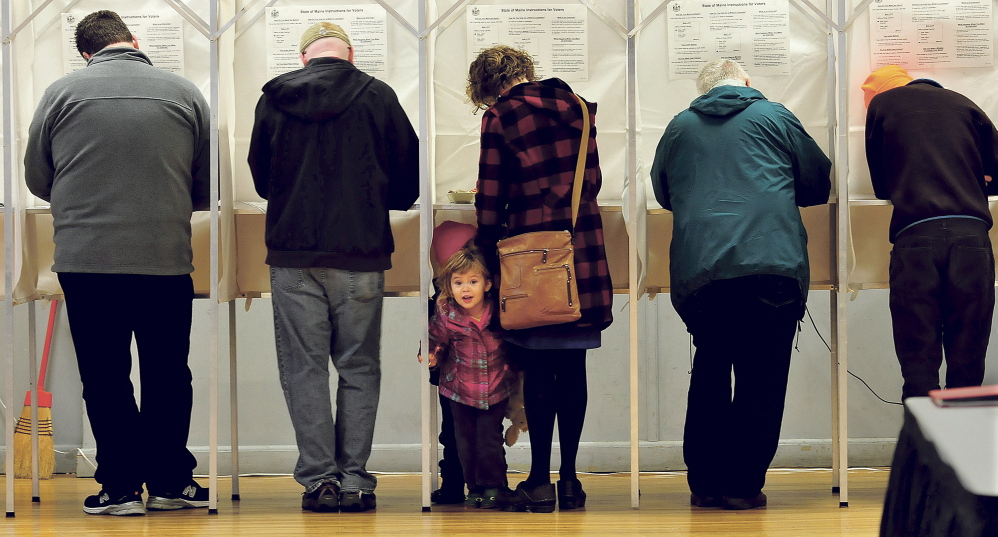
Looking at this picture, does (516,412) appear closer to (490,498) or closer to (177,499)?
(490,498)

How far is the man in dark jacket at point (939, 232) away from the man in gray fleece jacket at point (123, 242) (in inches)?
91.9

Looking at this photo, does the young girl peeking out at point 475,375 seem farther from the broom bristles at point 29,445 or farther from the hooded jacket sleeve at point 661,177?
the broom bristles at point 29,445

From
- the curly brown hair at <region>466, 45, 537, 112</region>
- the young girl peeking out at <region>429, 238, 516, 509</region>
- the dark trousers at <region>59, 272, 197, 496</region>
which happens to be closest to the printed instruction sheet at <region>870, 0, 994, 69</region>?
the curly brown hair at <region>466, 45, 537, 112</region>

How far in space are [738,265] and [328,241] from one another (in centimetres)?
129

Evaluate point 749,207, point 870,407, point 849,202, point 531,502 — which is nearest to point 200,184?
point 531,502

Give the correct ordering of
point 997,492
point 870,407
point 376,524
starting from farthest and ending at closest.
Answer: point 870,407
point 376,524
point 997,492

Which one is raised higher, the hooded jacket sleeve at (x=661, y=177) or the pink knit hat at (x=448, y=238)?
the hooded jacket sleeve at (x=661, y=177)

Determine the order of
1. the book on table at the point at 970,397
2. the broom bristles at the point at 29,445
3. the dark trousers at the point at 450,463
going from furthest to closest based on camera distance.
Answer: the broom bristles at the point at 29,445 < the dark trousers at the point at 450,463 < the book on table at the point at 970,397

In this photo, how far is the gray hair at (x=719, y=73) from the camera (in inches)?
143

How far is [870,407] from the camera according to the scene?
15.2ft

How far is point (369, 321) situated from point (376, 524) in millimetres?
653

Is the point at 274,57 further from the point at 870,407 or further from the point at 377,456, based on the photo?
the point at 870,407

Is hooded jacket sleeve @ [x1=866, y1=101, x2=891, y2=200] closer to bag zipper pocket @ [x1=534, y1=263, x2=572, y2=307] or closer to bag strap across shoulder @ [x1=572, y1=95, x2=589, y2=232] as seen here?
bag strap across shoulder @ [x1=572, y1=95, x2=589, y2=232]

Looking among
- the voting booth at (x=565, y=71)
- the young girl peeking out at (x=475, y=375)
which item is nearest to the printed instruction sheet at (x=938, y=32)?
the voting booth at (x=565, y=71)
